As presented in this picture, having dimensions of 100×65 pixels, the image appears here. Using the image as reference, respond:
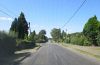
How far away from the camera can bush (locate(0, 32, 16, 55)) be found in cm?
2753

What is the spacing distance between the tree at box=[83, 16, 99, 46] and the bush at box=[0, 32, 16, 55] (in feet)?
123

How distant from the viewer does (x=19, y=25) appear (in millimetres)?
81500

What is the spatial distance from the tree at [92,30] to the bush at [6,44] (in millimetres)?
37627

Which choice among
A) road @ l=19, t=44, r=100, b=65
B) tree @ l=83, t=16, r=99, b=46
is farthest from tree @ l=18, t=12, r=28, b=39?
road @ l=19, t=44, r=100, b=65

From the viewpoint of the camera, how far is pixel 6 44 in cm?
2931

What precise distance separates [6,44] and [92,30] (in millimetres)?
42524

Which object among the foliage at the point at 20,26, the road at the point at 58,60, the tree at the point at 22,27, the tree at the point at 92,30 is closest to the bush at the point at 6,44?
the road at the point at 58,60

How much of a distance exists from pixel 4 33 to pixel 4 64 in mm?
10766

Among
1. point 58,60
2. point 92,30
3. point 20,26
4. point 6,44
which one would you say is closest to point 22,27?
point 20,26

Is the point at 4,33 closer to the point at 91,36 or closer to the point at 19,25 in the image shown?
the point at 91,36

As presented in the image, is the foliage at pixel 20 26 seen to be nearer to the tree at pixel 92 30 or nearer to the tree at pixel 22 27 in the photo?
the tree at pixel 22 27

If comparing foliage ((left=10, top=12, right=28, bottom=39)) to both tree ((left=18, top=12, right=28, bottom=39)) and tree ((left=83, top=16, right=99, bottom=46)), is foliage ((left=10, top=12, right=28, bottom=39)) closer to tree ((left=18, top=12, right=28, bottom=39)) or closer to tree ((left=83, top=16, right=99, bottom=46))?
tree ((left=18, top=12, right=28, bottom=39))

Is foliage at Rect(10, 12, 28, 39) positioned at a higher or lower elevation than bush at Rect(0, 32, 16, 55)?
higher

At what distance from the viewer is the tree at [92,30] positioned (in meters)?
Result: 66.9
